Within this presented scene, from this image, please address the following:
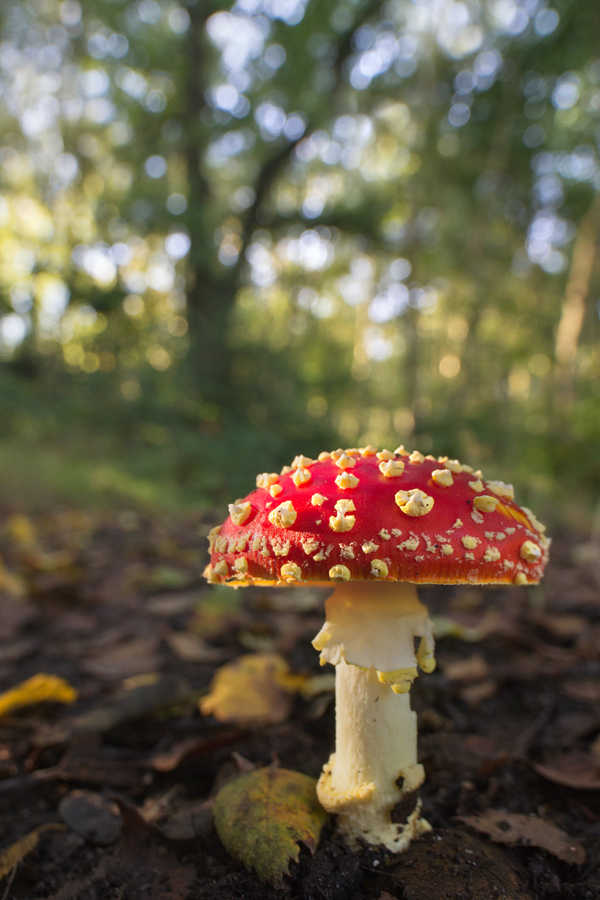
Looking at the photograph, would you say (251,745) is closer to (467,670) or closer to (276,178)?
(467,670)

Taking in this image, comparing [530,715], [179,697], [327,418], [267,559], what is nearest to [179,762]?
[179,697]

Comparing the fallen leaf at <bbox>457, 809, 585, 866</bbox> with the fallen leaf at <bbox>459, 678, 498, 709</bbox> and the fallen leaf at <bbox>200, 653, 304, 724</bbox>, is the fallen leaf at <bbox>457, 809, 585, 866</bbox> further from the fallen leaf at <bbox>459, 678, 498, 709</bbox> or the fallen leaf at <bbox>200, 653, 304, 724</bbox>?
the fallen leaf at <bbox>200, 653, 304, 724</bbox>

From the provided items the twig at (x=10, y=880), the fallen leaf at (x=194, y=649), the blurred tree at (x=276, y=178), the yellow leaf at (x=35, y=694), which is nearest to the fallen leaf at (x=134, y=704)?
the yellow leaf at (x=35, y=694)

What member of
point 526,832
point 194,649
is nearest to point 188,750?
point 194,649

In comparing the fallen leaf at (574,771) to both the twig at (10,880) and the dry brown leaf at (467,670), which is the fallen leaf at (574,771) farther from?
the twig at (10,880)

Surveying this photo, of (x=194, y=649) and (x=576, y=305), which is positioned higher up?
(x=576, y=305)

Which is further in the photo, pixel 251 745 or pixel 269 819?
pixel 251 745

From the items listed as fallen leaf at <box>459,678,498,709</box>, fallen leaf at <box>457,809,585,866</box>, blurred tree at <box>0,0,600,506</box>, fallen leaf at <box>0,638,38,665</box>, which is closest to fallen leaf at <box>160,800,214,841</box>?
fallen leaf at <box>457,809,585,866</box>
